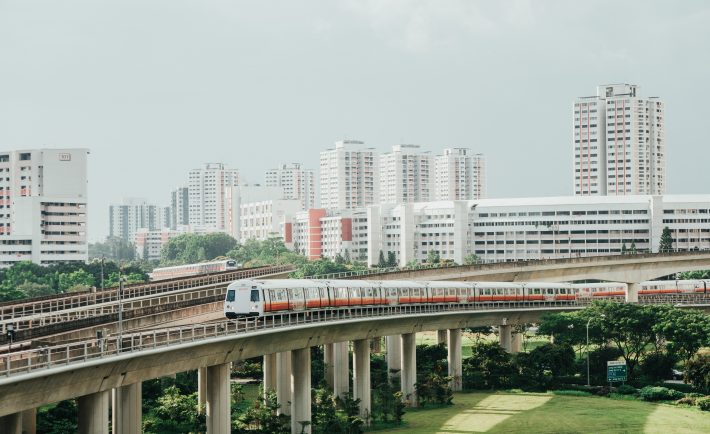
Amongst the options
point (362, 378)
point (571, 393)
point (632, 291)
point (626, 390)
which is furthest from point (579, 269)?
point (362, 378)

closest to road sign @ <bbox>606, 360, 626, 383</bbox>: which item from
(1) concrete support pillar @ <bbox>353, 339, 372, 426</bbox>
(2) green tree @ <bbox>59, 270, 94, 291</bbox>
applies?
(1) concrete support pillar @ <bbox>353, 339, 372, 426</bbox>

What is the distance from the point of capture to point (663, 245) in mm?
197000

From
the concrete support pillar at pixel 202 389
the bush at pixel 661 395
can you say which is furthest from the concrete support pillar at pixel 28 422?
the bush at pixel 661 395

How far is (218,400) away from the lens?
5941 cm

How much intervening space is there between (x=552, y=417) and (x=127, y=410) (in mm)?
31958

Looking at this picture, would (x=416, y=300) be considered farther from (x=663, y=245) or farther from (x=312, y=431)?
(x=663, y=245)

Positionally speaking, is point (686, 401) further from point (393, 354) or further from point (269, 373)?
point (269, 373)

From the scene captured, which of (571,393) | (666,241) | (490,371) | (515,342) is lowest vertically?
(571,393)

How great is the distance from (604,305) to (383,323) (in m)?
30.9

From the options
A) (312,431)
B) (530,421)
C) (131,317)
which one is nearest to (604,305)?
(530,421)

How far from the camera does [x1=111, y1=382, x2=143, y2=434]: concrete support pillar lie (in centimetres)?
5962

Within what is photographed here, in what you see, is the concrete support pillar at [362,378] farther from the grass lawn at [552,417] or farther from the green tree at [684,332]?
the green tree at [684,332]

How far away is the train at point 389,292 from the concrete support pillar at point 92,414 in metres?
17.7

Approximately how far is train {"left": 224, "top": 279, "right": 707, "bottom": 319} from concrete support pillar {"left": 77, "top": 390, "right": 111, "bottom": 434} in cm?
1770
